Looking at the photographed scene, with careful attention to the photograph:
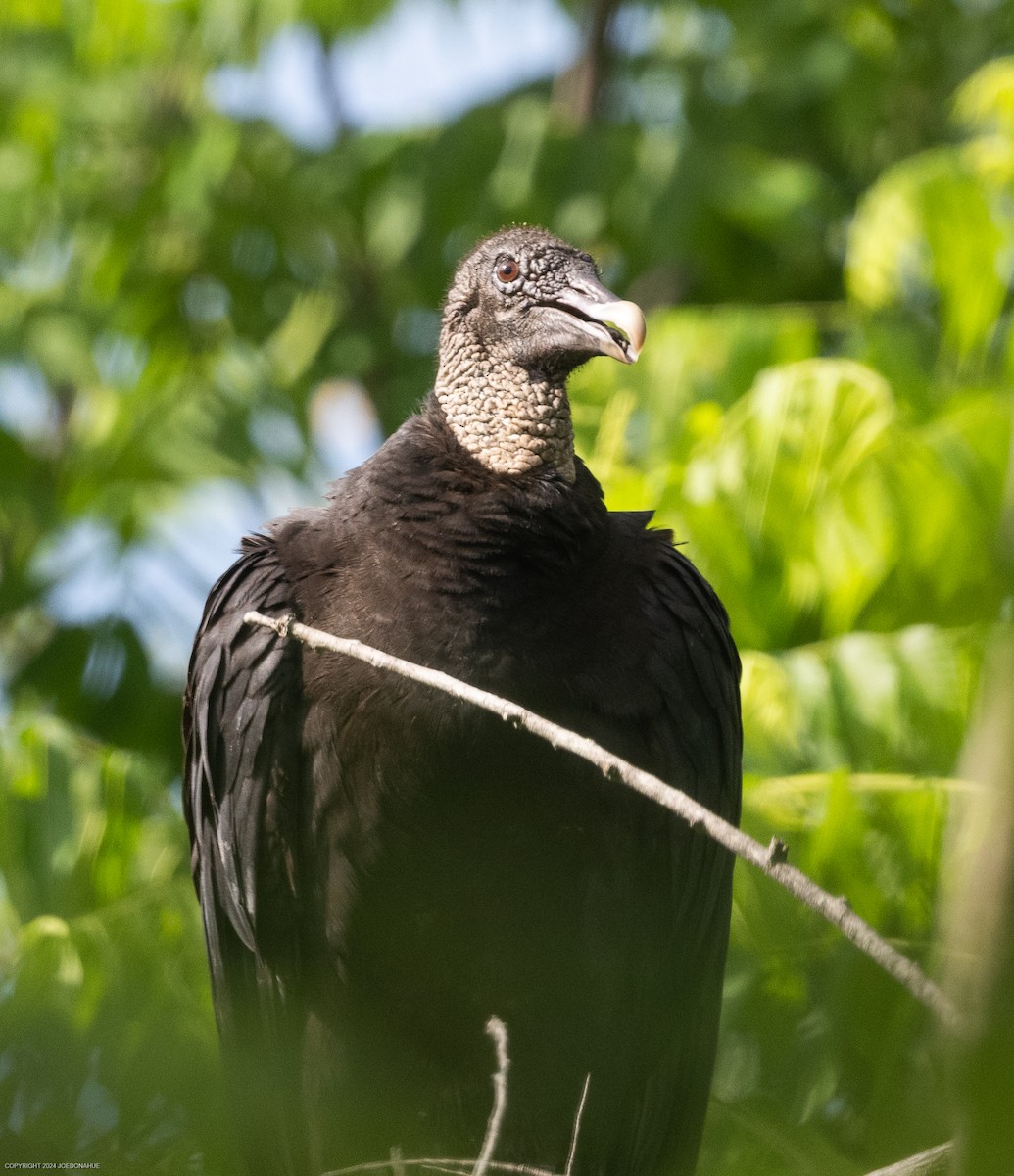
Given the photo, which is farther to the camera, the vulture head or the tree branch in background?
the tree branch in background

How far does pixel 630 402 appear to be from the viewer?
4.60m

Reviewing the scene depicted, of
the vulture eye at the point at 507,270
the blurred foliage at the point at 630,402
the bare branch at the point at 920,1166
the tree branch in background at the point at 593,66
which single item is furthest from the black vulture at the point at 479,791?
the tree branch in background at the point at 593,66

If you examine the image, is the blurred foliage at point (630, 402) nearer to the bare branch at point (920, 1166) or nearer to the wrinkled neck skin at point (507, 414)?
the bare branch at point (920, 1166)

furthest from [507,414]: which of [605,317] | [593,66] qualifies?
[593,66]

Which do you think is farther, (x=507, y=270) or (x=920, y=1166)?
(x=507, y=270)

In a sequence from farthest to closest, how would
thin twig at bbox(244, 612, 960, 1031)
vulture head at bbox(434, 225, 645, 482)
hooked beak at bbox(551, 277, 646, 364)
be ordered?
vulture head at bbox(434, 225, 645, 482), hooked beak at bbox(551, 277, 646, 364), thin twig at bbox(244, 612, 960, 1031)

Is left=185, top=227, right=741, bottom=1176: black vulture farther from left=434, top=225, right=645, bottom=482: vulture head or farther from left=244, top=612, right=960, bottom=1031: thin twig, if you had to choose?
left=244, top=612, right=960, bottom=1031: thin twig

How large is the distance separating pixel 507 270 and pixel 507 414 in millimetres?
323

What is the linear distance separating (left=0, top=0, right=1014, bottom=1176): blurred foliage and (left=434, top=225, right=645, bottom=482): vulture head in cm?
97

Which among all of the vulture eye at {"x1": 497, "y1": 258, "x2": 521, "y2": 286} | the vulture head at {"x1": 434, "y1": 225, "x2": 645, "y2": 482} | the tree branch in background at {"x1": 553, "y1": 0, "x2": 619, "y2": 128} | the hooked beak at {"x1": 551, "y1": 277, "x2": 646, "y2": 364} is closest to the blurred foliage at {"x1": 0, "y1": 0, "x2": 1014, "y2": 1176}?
the tree branch in background at {"x1": 553, "y1": 0, "x2": 619, "y2": 128}

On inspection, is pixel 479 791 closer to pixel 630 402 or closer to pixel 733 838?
pixel 733 838

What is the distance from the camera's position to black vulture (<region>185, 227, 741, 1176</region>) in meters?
2.55

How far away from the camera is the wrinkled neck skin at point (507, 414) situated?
9.21 ft

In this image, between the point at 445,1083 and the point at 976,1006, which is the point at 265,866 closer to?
the point at 445,1083
